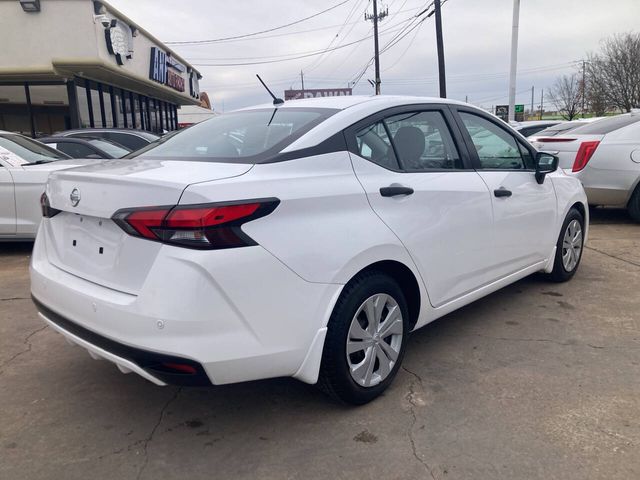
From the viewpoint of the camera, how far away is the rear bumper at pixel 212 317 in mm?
2115

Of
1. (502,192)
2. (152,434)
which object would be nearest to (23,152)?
(152,434)

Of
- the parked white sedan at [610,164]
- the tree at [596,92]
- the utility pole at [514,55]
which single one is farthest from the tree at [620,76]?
the parked white sedan at [610,164]

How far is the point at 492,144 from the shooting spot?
3822mm

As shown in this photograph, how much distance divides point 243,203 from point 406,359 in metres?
1.71

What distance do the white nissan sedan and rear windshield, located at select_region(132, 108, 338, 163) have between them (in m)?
0.02

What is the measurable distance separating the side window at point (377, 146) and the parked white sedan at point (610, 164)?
5.41m

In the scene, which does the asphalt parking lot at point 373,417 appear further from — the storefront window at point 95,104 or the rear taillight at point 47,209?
the storefront window at point 95,104

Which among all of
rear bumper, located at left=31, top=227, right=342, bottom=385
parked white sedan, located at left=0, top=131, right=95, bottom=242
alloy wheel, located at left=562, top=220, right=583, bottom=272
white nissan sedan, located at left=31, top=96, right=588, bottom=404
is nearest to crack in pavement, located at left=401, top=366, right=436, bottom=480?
white nissan sedan, located at left=31, top=96, right=588, bottom=404

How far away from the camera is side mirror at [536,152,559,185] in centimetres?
409

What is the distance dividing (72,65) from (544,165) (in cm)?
1502

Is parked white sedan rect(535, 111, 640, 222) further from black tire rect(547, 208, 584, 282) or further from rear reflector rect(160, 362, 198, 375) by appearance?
rear reflector rect(160, 362, 198, 375)

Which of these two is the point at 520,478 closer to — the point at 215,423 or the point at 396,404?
the point at 396,404

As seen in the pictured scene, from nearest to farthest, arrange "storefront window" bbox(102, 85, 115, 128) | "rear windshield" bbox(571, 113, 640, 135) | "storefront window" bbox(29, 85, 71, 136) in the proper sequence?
"rear windshield" bbox(571, 113, 640, 135)
"storefront window" bbox(29, 85, 71, 136)
"storefront window" bbox(102, 85, 115, 128)

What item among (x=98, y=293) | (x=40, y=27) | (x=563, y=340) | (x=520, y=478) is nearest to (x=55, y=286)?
(x=98, y=293)
